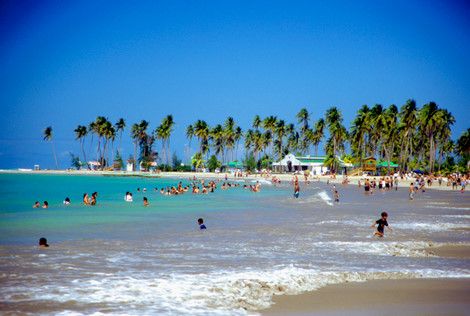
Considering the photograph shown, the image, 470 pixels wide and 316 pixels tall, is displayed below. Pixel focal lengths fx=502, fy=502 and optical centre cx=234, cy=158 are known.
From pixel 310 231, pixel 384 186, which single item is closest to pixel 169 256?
pixel 310 231

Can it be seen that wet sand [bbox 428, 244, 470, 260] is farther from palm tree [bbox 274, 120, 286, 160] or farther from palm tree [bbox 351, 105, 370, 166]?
palm tree [bbox 274, 120, 286, 160]

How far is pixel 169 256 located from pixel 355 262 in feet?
15.4

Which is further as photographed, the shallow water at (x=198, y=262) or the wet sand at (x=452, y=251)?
the wet sand at (x=452, y=251)

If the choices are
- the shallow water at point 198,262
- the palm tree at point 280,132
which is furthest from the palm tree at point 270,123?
the shallow water at point 198,262

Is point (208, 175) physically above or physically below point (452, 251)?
above

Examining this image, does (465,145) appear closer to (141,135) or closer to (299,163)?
(299,163)

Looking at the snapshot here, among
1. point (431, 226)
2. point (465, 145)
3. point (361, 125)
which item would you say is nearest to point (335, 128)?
point (361, 125)

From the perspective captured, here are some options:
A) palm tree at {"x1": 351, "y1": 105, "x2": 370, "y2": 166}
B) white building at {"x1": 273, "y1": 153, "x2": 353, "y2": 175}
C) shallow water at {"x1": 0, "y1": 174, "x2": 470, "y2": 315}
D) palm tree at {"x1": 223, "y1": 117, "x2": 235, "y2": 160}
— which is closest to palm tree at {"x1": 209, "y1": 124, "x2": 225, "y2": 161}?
palm tree at {"x1": 223, "y1": 117, "x2": 235, "y2": 160}

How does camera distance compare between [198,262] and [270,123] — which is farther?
[270,123]

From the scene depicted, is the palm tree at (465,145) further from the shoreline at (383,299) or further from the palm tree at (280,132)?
the shoreline at (383,299)

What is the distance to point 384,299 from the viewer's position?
8.62m

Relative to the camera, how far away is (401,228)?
19.3m

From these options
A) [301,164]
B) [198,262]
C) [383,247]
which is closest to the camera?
[198,262]

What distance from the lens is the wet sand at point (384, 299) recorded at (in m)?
7.87
